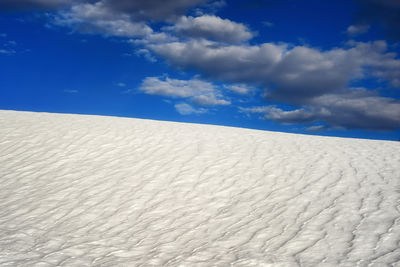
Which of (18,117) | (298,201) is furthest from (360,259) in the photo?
(18,117)

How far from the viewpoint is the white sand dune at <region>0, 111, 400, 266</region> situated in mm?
3889

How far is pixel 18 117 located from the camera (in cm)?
1163

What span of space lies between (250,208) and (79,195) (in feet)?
10.5

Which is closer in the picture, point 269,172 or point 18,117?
point 269,172

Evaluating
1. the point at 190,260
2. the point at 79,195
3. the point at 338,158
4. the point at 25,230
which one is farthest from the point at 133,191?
the point at 338,158

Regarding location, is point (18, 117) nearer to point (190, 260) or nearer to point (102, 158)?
point (102, 158)

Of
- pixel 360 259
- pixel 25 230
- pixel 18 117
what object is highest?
pixel 18 117

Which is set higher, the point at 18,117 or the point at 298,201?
the point at 18,117

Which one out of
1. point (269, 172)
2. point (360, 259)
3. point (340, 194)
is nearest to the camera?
point (360, 259)

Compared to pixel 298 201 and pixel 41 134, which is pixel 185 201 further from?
pixel 41 134

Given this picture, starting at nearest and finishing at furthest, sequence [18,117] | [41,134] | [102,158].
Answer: [102,158], [41,134], [18,117]

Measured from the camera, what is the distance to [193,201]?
557 cm

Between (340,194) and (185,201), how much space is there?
2.68 m

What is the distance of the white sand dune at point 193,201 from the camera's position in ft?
12.8
